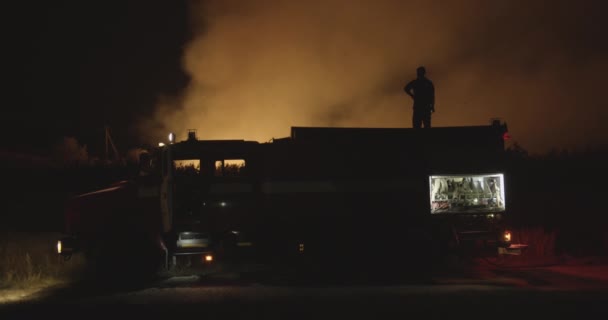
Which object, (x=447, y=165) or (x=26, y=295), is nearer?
(x=26, y=295)

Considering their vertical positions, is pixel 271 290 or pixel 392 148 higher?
pixel 392 148

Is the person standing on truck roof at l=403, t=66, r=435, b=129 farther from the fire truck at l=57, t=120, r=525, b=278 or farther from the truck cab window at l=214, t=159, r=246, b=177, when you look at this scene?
the truck cab window at l=214, t=159, r=246, b=177

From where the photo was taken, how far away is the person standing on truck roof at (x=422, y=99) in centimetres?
1459

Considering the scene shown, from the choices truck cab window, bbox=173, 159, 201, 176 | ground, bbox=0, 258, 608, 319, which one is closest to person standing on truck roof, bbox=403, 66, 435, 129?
ground, bbox=0, 258, 608, 319

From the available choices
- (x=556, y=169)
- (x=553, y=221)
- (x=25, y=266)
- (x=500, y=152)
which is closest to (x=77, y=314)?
(x=25, y=266)

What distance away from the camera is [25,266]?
13742 mm

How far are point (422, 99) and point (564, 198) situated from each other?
25.0 feet

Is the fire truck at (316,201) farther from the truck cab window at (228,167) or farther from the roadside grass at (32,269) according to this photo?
the roadside grass at (32,269)

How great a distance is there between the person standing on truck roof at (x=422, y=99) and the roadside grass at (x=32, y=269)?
816 centimetres

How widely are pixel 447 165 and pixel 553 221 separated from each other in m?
7.00

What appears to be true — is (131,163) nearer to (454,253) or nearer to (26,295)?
(26,295)

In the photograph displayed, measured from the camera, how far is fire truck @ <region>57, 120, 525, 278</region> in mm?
12383

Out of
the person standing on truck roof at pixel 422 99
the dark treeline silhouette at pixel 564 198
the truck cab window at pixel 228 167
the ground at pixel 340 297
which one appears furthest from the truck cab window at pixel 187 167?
the dark treeline silhouette at pixel 564 198

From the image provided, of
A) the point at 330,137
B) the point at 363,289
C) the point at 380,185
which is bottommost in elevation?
the point at 363,289
